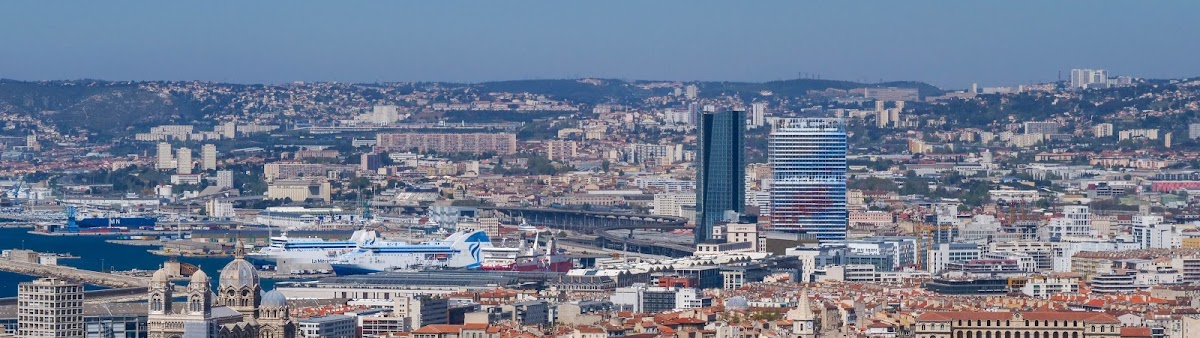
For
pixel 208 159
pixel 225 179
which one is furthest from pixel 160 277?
pixel 208 159

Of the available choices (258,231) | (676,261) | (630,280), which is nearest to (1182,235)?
(676,261)

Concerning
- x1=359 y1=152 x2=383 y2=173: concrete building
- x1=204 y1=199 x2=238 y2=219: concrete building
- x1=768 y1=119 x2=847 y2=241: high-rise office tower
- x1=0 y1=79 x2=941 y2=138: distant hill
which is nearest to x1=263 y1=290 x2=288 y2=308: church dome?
x1=768 y1=119 x2=847 y2=241: high-rise office tower

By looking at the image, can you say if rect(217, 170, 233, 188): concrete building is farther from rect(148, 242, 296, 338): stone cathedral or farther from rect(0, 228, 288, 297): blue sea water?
rect(148, 242, 296, 338): stone cathedral

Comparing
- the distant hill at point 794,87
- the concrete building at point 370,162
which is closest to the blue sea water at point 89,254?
the concrete building at point 370,162

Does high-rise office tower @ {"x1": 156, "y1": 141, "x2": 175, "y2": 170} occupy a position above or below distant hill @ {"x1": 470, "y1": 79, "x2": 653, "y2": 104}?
below

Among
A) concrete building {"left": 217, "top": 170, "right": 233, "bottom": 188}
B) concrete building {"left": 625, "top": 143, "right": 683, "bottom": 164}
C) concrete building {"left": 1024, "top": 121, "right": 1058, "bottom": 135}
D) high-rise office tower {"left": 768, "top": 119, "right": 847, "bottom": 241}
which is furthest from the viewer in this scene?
concrete building {"left": 625, "top": 143, "right": 683, "bottom": 164}

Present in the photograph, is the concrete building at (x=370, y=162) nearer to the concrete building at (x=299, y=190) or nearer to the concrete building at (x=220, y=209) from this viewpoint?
the concrete building at (x=299, y=190)
